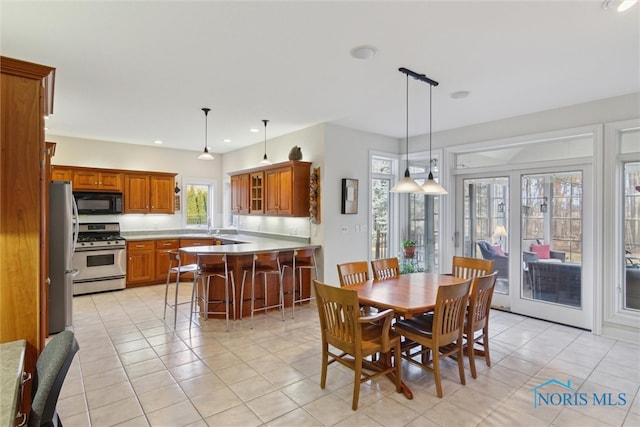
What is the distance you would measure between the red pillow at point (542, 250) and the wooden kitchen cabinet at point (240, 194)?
186 inches

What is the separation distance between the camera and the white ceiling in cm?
227

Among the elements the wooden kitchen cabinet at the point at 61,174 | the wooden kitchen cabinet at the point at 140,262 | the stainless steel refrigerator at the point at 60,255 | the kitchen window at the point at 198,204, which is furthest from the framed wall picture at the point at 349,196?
the wooden kitchen cabinet at the point at 61,174

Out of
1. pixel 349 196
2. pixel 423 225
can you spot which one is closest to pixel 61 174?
pixel 349 196

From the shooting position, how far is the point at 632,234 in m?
3.88

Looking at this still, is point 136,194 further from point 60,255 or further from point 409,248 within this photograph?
point 409,248

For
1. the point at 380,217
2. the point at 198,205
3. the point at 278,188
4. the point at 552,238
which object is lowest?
the point at 552,238

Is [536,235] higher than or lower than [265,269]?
higher

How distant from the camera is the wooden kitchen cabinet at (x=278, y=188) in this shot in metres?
5.27

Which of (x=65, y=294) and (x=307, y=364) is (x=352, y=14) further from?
(x=65, y=294)

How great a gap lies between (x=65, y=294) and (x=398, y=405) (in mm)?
4008

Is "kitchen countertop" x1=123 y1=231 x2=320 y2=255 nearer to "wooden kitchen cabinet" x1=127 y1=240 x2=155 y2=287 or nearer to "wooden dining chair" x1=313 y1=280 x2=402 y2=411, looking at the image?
"wooden kitchen cabinet" x1=127 y1=240 x2=155 y2=287

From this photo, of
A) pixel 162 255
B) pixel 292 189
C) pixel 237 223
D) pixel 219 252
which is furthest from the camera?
pixel 237 223

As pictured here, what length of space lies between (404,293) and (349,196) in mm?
2473

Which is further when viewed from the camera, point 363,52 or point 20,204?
point 363,52
